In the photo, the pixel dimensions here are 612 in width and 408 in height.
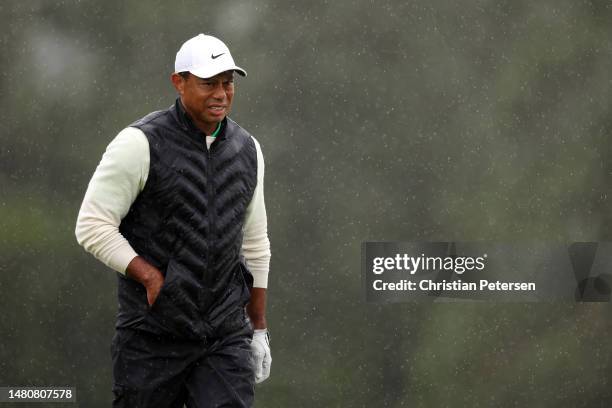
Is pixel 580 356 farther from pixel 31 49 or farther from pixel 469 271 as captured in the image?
pixel 31 49

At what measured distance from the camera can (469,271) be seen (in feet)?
22.4

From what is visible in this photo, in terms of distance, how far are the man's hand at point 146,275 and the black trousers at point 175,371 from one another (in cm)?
18

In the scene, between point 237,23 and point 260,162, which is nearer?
point 260,162

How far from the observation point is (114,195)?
391cm

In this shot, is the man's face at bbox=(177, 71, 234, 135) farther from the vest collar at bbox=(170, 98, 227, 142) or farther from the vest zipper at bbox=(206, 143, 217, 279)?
the vest zipper at bbox=(206, 143, 217, 279)

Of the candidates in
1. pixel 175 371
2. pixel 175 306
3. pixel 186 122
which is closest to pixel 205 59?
pixel 186 122

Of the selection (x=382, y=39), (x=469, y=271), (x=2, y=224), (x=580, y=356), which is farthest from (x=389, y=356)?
(x=2, y=224)

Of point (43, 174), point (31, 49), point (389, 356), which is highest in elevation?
point (31, 49)

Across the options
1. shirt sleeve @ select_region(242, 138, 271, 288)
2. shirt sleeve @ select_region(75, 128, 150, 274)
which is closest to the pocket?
shirt sleeve @ select_region(75, 128, 150, 274)

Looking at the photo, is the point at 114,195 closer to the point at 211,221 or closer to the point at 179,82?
the point at 211,221

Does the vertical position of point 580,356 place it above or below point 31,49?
below

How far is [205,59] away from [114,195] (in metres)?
0.53

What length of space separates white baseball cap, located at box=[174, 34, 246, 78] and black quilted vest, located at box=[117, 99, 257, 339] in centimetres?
16

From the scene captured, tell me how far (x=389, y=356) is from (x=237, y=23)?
6.61 ft
